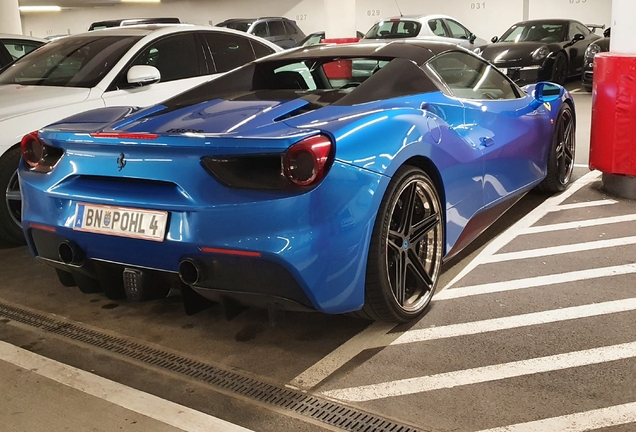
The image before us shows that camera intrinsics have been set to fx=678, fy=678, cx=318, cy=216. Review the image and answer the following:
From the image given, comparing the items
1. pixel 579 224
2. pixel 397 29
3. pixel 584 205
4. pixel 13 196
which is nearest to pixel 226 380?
pixel 13 196

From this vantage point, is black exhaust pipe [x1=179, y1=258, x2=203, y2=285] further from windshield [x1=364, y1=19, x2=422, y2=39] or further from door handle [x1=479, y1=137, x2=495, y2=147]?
windshield [x1=364, y1=19, x2=422, y2=39]

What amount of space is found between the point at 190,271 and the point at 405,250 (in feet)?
3.28

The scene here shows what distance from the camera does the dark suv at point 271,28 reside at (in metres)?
18.4

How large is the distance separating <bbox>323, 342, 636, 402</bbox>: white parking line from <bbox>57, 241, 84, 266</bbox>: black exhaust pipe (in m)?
1.20

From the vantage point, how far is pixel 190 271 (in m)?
2.64

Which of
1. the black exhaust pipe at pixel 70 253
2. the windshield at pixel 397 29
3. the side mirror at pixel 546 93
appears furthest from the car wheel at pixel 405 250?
the windshield at pixel 397 29

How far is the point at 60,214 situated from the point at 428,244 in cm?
171

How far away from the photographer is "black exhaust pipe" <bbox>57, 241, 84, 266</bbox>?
290 cm

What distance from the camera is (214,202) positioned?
2.56 meters

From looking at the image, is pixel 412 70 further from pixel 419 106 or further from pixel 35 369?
pixel 35 369

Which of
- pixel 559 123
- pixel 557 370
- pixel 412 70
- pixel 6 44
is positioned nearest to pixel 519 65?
pixel 559 123

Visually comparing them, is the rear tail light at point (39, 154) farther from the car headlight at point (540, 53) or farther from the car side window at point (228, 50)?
the car headlight at point (540, 53)

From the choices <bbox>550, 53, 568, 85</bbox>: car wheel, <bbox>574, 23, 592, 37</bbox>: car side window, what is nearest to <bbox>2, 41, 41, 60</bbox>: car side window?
<bbox>550, 53, 568, 85</bbox>: car wheel

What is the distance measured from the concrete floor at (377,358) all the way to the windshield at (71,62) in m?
1.90
